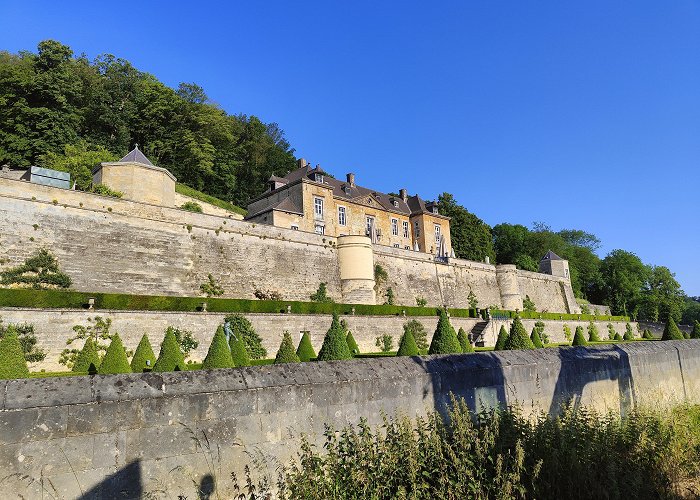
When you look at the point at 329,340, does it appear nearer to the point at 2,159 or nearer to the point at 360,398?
the point at 360,398

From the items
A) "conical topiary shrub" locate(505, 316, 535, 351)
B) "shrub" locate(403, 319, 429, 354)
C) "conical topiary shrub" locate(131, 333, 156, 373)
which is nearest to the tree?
"shrub" locate(403, 319, 429, 354)

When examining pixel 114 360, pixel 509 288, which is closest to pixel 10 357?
pixel 114 360

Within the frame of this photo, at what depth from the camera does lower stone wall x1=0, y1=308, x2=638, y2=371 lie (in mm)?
17438

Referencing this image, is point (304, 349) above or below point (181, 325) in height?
below

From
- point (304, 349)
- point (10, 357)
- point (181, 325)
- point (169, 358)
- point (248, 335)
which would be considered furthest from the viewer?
point (248, 335)

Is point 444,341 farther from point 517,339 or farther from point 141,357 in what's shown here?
point 141,357

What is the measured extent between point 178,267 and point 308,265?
9.63 m

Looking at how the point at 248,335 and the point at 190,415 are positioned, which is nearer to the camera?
the point at 190,415

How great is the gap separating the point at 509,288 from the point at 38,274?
41.0 m

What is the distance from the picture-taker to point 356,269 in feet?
113

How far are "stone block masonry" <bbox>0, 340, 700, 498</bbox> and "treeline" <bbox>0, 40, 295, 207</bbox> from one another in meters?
33.4

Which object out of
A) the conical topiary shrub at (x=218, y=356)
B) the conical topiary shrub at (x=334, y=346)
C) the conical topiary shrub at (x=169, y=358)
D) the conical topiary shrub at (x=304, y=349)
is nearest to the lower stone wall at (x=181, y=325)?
the conical topiary shrub at (x=304, y=349)

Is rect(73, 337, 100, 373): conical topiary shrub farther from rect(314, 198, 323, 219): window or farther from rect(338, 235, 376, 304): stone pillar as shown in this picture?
rect(314, 198, 323, 219): window

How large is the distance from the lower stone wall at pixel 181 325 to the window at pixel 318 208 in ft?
50.4
